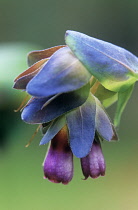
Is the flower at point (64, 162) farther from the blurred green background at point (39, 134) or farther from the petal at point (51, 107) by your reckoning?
the blurred green background at point (39, 134)

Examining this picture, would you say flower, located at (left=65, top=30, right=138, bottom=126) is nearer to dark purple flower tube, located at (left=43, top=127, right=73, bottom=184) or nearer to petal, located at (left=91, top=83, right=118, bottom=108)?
petal, located at (left=91, top=83, right=118, bottom=108)

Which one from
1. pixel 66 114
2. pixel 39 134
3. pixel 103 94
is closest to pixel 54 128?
pixel 66 114

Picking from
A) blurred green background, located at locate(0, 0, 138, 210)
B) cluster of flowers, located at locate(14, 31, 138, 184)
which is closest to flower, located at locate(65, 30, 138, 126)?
cluster of flowers, located at locate(14, 31, 138, 184)

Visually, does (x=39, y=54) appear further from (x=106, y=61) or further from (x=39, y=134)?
(x=39, y=134)

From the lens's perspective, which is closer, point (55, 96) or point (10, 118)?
point (55, 96)

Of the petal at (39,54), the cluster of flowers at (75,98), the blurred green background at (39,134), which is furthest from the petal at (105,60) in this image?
the blurred green background at (39,134)
